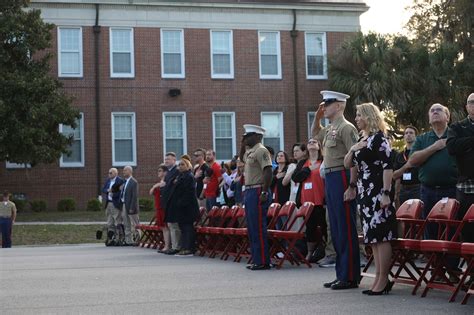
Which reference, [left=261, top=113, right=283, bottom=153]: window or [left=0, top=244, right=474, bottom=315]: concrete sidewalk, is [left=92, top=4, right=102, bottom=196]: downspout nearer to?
[left=261, top=113, right=283, bottom=153]: window

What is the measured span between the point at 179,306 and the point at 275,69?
33.3 meters

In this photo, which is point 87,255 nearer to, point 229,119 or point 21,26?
point 21,26

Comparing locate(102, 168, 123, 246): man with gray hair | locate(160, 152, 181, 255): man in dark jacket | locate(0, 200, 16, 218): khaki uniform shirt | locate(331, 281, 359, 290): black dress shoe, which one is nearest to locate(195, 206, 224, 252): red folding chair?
locate(160, 152, 181, 255): man in dark jacket

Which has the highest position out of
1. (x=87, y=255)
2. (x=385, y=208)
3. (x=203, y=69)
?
(x=203, y=69)

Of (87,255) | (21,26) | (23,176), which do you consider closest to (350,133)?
(87,255)

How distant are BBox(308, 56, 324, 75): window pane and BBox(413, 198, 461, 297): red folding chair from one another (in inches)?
1284

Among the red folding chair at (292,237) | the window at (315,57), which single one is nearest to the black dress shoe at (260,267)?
the red folding chair at (292,237)

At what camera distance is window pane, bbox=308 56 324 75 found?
42938mm

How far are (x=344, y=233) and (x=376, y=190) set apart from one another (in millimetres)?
843

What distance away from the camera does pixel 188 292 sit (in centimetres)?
1107

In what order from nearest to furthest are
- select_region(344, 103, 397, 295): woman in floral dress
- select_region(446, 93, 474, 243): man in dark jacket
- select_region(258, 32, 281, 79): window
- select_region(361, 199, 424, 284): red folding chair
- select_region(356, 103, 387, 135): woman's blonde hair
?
select_region(446, 93, 474, 243): man in dark jacket, select_region(344, 103, 397, 295): woman in floral dress, select_region(356, 103, 387, 135): woman's blonde hair, select_region(361, 199, 424, 284): red folding chair, select_region(258, 32, 281, 79): window

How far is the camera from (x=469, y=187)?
10141 mm

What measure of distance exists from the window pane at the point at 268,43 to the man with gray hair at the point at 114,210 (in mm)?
19460

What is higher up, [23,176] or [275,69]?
[275,69]
